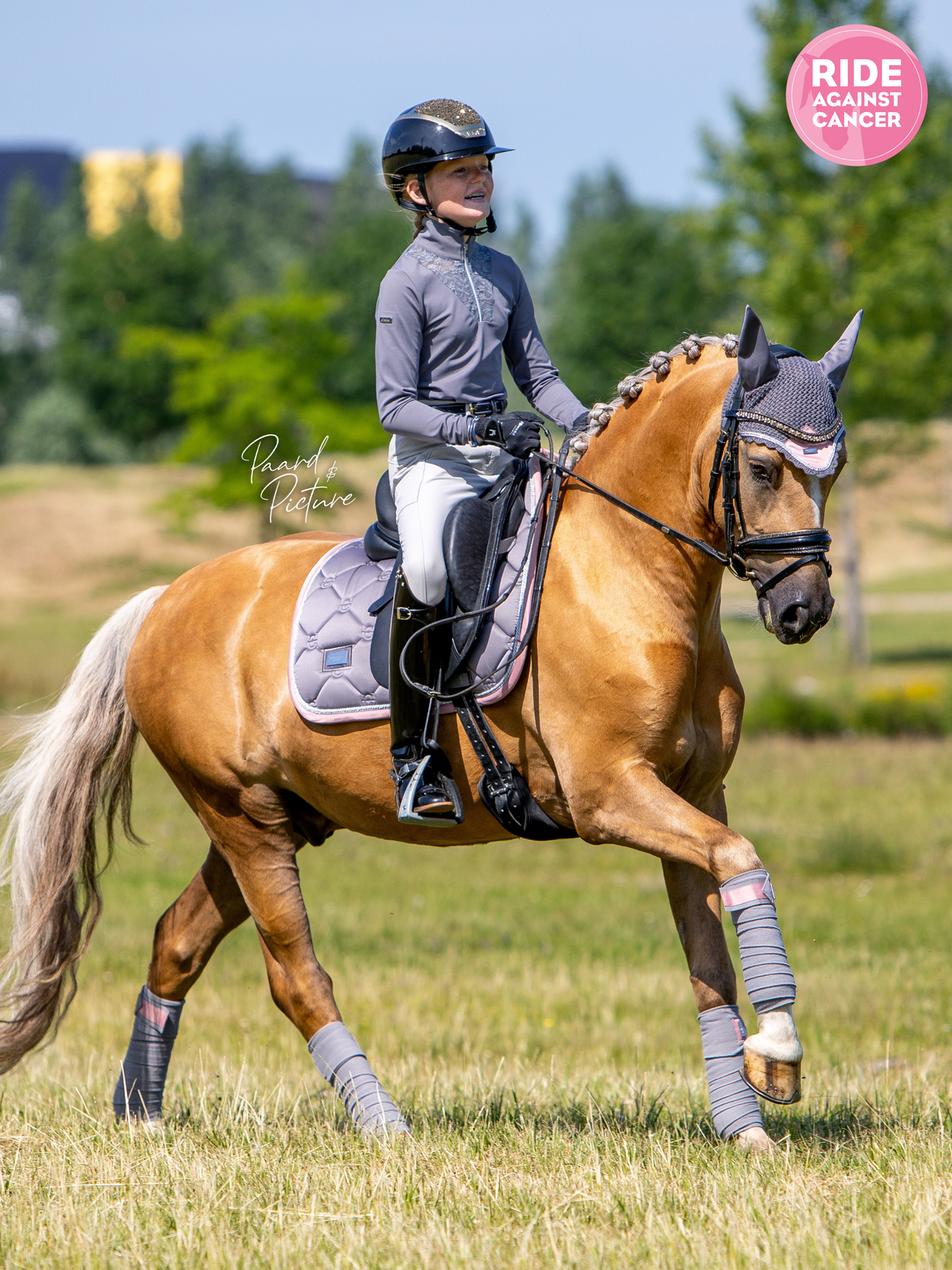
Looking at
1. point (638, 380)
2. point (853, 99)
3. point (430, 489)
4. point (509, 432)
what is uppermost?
point (853, 99)

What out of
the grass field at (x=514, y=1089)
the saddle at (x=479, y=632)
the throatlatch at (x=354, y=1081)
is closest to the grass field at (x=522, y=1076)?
the grass field at (x=514, y=1089)

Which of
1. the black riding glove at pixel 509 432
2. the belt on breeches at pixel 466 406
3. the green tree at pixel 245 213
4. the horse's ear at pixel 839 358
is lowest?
the black riding glove at pixel 509 432

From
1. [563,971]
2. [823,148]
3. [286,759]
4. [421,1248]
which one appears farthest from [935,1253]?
[563,971]

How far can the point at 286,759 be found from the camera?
17.3ft

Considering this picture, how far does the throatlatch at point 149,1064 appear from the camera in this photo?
5633 millimetres

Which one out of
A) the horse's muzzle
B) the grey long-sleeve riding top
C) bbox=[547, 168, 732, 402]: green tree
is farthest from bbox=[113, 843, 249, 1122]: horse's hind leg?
bbox=[547, 168, 732, 402]: green tree

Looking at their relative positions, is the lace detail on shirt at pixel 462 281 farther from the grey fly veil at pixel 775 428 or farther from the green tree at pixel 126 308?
the green tree at pixel 126 308

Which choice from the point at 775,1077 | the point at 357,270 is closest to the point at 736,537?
the point at 775,1077

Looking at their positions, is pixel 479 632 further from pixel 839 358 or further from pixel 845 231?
pixel 845 231

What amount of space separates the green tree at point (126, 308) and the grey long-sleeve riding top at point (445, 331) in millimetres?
66940

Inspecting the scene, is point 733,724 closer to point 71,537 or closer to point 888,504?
point 71,537

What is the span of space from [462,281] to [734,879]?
2.23 metres

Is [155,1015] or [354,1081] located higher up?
[354,1081]

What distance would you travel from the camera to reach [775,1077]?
156 inches
